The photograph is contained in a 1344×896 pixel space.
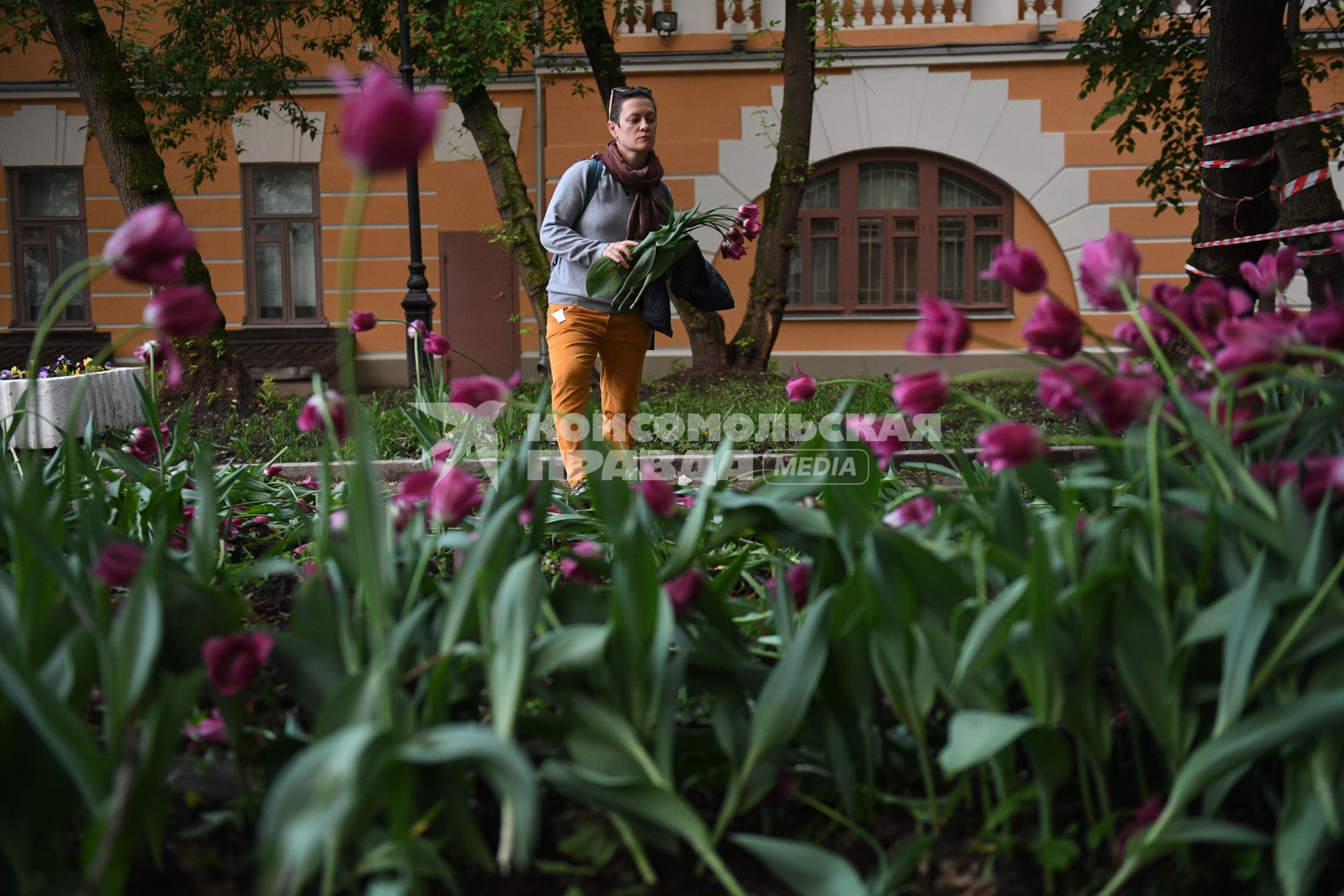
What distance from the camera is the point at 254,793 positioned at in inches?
57.7

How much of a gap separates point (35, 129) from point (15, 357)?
2.93 meters

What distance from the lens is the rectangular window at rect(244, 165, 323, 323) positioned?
14.9 metres

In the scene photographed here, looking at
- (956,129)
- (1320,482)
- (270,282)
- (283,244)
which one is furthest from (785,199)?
(1320,482)

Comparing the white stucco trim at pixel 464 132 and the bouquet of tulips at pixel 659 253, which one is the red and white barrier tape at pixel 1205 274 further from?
the white stucco trim at pixel 464 132

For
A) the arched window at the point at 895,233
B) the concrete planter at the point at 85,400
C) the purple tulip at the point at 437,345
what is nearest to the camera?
the purple tulip at the point at 437,345

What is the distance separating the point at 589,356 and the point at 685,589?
3203 millimetres

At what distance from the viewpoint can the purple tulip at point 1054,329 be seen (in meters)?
1.54

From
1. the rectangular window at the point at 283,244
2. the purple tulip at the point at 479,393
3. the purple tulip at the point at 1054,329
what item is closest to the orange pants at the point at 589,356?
the purple tulip at the point at 479,393

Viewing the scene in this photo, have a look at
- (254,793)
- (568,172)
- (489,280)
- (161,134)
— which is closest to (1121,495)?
(254,793)

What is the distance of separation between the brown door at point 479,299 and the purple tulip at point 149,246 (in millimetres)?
13040

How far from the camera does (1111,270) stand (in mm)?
1661

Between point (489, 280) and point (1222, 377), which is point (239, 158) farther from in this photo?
point (1222, 377)

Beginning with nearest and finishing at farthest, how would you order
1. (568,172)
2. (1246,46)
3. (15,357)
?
(568,172)
(1246,46)
(15,357)

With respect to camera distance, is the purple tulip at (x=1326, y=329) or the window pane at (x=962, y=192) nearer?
the purple tulip at (x=1326, y=329)
